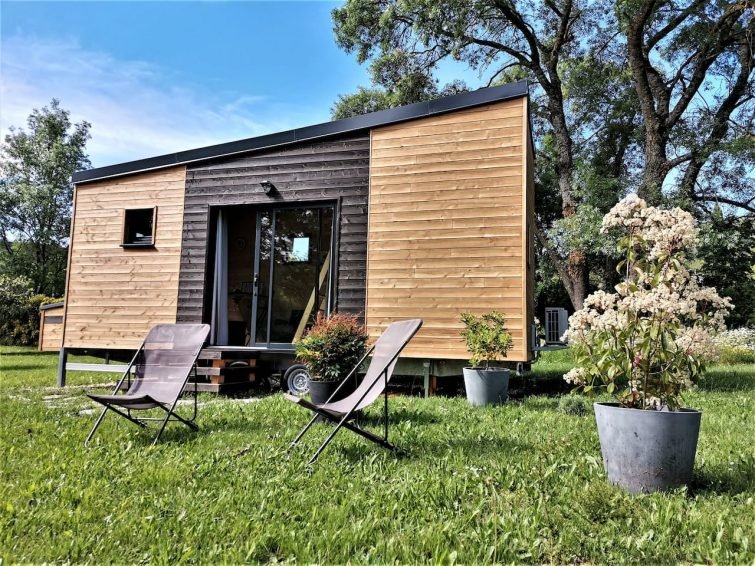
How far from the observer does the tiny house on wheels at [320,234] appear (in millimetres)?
6336

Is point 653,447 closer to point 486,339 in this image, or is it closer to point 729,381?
point 486,339

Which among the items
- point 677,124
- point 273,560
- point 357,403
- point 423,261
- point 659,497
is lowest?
point 273,560

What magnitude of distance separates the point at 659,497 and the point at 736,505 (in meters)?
0.35

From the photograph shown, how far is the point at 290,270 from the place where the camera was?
307 inches

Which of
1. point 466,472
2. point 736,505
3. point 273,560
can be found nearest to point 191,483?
point 273,560

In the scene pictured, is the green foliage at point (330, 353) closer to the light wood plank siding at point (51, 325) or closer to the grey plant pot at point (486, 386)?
the grey plant pot at point (486, 386)

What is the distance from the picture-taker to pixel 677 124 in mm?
14859

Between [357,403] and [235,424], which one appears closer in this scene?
[357,403]

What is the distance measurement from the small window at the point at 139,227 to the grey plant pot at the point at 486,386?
539 cm

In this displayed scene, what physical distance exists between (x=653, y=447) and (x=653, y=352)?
47cm

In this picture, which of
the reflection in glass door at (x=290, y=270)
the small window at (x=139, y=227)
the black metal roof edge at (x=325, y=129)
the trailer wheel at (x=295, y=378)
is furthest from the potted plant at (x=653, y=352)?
the small window at (x=139, y=227)

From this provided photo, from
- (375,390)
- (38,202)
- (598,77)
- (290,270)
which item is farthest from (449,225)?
(38,202)

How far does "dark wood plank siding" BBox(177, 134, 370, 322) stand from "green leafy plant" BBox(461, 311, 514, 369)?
1713 millimetres

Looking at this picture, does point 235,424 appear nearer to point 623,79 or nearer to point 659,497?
point 659,497
